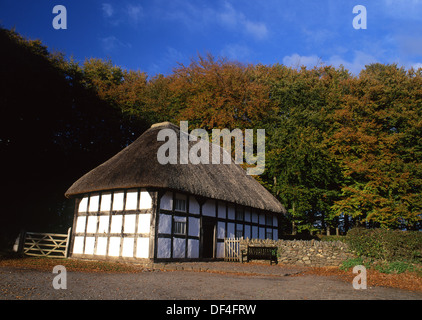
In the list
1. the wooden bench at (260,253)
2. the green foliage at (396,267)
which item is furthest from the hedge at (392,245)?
the wooden bench at (260,253)

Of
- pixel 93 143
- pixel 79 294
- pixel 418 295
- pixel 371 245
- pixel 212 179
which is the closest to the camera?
pixel 79 294

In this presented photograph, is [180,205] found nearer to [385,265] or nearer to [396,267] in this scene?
[385,265]

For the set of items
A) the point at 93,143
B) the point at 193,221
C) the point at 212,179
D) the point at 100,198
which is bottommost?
the point at 193,221

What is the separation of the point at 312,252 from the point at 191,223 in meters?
6.75

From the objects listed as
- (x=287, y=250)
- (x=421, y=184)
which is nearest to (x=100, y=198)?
(x=287, y=250)

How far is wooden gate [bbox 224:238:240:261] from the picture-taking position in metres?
19.3

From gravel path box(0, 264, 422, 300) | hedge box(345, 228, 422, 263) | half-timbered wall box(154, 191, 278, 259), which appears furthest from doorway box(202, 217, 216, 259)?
gravel path box(0, 264, 422, 300)

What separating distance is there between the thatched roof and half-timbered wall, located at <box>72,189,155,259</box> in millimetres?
841

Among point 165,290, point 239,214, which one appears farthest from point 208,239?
point 165,290

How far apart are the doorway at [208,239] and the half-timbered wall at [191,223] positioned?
0.16m
